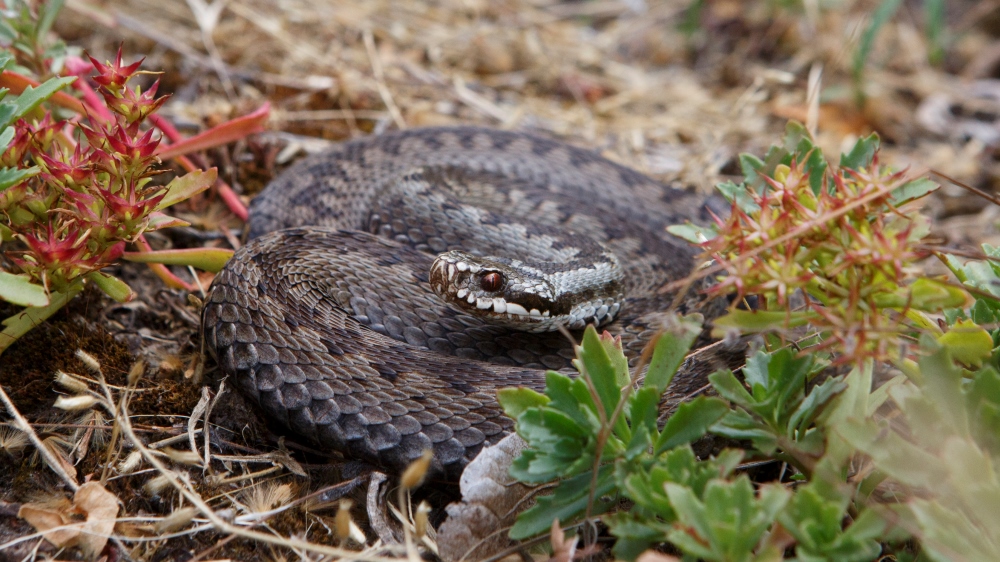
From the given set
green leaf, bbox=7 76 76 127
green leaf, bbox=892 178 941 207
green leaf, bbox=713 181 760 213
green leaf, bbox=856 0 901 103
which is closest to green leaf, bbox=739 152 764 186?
green leaf, bbox=713 181 760 213

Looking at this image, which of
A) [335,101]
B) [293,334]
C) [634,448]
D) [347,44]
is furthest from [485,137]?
[634,448]

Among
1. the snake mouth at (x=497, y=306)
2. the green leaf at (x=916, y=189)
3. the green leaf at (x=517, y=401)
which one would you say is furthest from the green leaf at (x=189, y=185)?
the green leaf at (x=916, y=189)

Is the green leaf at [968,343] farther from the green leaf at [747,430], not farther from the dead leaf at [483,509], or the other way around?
the dead leaf at [483,509]

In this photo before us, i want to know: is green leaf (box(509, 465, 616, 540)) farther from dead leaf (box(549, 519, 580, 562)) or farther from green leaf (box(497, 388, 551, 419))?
green leaf (box(497, 388, 551, 419))

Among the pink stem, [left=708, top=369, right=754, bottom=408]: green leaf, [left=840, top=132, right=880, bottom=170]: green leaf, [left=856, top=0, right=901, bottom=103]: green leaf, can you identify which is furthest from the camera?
[left=856, top=0, right=901, bottom=103]: green leaf

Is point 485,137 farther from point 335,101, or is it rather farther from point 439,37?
point 439,37

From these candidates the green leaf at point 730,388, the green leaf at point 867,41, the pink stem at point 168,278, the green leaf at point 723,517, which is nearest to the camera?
the green leaf at point 723,517
